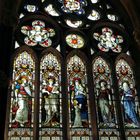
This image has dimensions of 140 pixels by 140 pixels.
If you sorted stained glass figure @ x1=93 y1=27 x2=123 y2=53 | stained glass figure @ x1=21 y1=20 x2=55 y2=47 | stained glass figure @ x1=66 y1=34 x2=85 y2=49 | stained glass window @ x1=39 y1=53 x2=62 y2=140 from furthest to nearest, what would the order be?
1. stained glass figure @ x1=93 y1=27 x2=123 y2=53
2. stained glass figure @ x1=66 y1=34 x2=85 y2=49
3. stained glass figure @ x1=21 y1=20 x2=55 y2=47
4. stained glass window @ x1=39 y1=53 x2=62 y2=140

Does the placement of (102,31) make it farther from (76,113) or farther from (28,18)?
(76,113)

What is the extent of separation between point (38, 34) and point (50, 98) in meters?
2.25

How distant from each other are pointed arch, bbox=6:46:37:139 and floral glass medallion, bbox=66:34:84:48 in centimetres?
128

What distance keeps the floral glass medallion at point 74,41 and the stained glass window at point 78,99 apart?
42 centimetres

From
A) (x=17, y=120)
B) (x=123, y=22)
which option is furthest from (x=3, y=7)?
(x=123, y=22)

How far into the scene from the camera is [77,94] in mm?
11305

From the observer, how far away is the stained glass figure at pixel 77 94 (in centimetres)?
1081

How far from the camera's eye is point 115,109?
445 inches

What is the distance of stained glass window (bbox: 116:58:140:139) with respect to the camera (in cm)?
1112

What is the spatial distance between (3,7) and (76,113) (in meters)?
3.57

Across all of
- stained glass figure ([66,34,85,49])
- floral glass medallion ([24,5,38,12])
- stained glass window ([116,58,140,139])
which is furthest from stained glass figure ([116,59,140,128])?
floral glass medallion ([24,5,38,12])

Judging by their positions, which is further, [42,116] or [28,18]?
[28,18]

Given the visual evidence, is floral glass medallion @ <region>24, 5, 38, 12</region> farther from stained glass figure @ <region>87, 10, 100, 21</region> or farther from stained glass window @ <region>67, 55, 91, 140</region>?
stained glass window @ <region>67, 55, 91, 140</region>

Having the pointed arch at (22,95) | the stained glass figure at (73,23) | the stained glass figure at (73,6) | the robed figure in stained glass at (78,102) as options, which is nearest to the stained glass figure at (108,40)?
the stained glass figure at (73,23)
